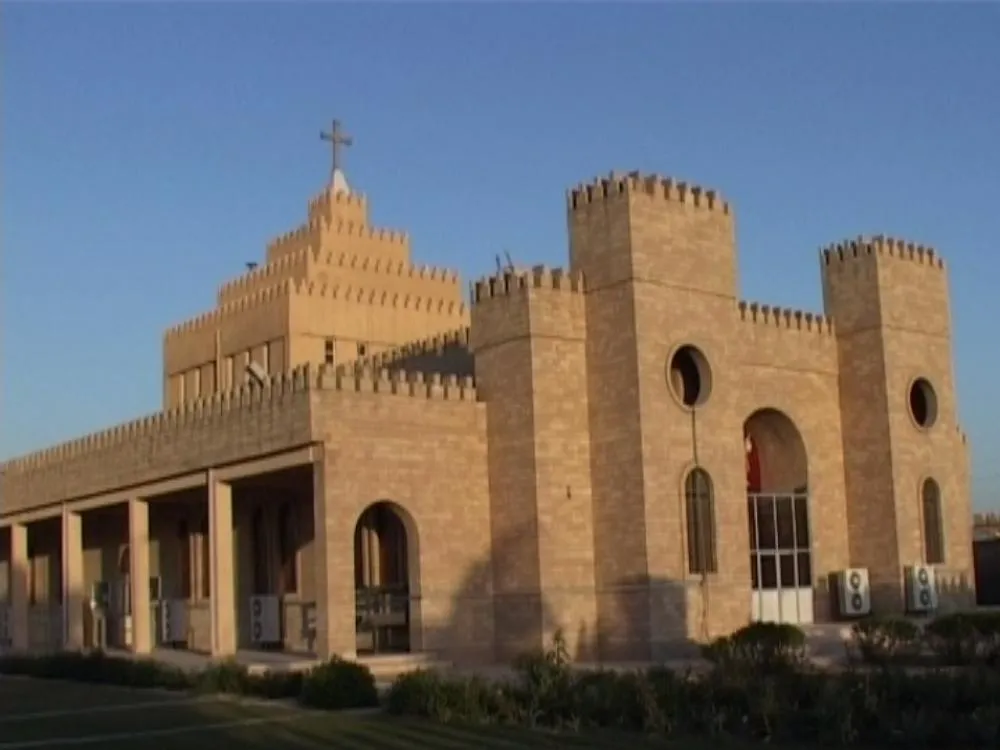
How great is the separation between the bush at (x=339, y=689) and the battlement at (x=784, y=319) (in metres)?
13.6

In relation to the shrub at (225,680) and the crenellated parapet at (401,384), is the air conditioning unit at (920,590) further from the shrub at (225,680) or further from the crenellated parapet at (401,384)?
the shrub at (225,680)

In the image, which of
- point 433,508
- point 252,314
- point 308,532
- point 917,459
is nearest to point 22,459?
point 252,314

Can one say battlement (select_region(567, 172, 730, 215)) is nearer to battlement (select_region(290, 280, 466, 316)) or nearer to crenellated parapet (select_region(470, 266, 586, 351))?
crenellated parapet (select_region(470, 266, 586, 351))

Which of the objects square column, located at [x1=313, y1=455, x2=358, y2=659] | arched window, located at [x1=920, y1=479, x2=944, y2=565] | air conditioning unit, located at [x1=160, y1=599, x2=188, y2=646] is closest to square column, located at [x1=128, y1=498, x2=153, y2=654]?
air conditioning unit, located at [x1=160, y1=599, x2=188, y2=646]

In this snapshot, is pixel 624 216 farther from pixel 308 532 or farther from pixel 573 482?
pixel 308 532

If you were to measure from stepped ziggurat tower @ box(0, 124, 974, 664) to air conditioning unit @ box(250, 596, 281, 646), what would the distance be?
86 millimetres

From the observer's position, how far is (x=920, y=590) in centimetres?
2956

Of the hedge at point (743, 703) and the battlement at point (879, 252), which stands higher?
the battlement at point (879, 252)

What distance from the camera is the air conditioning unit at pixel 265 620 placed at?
96.5 ft

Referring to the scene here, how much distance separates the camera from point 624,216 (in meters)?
25.2

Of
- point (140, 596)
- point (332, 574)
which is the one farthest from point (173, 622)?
point (332, 574)

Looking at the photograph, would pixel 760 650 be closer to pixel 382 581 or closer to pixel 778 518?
pixel 778 518

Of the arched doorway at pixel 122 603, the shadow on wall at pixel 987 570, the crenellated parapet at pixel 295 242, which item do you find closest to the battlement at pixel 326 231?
the crenellated parapet at pixel 295 242

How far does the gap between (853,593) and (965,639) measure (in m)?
8.62
